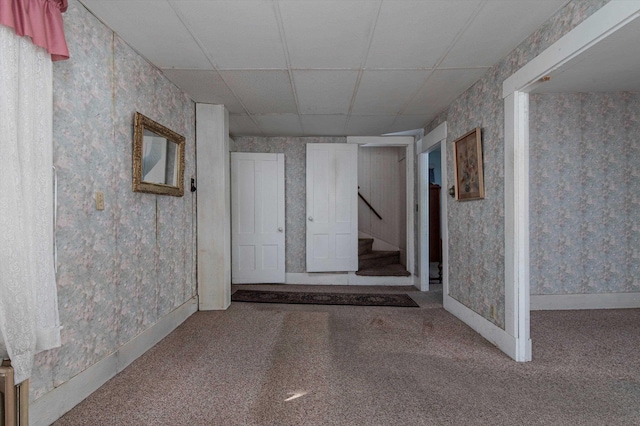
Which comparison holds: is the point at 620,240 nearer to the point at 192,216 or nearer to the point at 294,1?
the point at 294,1

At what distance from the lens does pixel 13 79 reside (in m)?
1.40

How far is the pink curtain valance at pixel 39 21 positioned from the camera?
4.50 ft

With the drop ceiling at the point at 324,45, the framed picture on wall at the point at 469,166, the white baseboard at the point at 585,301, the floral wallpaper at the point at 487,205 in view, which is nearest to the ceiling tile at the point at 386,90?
the drop ceiling at the point at 324,45

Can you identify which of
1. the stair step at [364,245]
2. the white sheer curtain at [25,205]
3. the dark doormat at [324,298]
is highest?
the white sheer curtain at [25,205]

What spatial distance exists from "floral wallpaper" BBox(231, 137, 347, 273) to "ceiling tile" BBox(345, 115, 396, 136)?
42cm

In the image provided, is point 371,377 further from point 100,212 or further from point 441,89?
point 441,89

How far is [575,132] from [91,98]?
4894 millimetres

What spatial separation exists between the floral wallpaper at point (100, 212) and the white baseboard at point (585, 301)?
4240mm

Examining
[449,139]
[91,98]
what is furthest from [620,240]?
[91,98]

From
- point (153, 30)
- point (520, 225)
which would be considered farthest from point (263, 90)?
point (520, 225)

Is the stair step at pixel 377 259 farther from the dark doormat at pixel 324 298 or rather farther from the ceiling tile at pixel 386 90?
the ceiling tile at pixel 386 90

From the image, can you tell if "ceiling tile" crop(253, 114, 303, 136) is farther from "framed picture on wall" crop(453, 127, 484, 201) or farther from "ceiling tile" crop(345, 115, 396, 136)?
"framed picture on wall" crop(453, 127, 484, 201)

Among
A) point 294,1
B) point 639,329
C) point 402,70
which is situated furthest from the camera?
point 639,329

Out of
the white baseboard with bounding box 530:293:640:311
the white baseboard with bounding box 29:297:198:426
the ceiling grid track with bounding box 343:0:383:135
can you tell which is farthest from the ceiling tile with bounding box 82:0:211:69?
the white baseboard with bounding box 530:293:640:311
